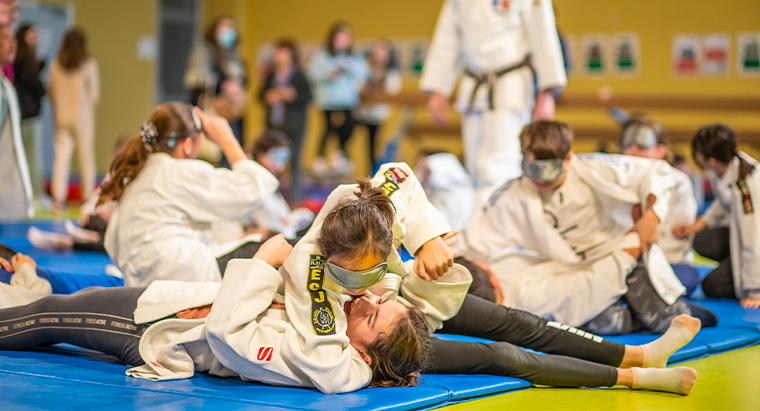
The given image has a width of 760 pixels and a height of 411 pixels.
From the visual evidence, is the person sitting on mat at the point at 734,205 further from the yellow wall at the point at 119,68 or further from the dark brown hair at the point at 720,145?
the yellow wall at the point at 119,68

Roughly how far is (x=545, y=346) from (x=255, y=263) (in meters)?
1.24

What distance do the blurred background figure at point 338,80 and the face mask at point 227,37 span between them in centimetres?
227

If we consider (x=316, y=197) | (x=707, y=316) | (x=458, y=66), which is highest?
(x=458, y=66)

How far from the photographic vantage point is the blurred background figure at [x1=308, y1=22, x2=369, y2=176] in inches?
410

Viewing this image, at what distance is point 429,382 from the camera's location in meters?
2.71

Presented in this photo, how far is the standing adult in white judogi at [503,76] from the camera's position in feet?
17.7

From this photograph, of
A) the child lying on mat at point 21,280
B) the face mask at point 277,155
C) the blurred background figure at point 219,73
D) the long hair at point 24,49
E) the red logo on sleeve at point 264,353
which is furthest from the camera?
the blurred background figure at point 219,73

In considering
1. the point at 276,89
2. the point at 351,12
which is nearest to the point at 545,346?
the point at 276,89

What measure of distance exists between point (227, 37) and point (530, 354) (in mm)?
6184

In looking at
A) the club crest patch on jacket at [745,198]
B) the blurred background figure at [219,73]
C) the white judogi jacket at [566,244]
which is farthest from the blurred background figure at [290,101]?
the club crest patch on jacket at [745,198]

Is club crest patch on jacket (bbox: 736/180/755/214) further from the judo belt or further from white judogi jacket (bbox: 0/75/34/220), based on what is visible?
white judogi jacket (bbox: 0/75/34/220)

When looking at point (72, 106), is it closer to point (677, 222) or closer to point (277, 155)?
point (277, 155)

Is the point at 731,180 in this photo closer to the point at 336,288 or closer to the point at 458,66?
the point at 458,66

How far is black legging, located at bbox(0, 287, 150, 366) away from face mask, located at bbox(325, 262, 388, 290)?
801mm
